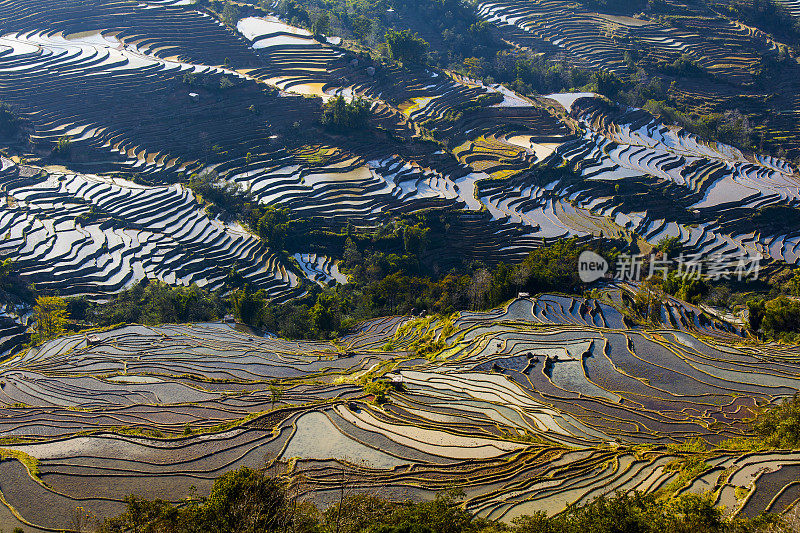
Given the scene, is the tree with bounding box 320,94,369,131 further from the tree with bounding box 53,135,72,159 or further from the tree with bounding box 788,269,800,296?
the tree with bounding box 788,269,800,296

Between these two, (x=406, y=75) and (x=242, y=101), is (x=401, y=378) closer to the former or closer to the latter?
(x=242, y=101)

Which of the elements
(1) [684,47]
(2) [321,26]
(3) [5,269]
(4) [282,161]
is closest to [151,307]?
(3) [5,269]

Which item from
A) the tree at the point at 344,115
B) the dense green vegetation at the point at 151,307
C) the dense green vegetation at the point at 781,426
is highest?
the tree at the point at 344,115

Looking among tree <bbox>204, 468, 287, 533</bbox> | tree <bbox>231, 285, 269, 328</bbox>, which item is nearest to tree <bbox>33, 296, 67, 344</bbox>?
tree <bbox>231, 285, 269, 328</bbox>

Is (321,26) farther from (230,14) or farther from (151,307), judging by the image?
(151,307)

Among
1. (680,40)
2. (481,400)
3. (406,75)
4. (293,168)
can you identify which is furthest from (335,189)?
(680,40)

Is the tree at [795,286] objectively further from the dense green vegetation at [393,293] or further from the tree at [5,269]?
the tree at [5,269]

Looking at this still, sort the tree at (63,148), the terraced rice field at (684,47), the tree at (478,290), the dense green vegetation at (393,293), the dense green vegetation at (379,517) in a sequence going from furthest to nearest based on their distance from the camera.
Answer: the terraced rice field at (684,47) < the tree at (63,148) < the tree at (478,290) < the dense green vegetation at (393,293) < the dense green vegetation at (379,517)

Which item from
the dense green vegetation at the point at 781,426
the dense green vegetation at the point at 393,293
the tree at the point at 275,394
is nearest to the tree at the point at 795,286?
the dense green vegetation at the point at 393,293
